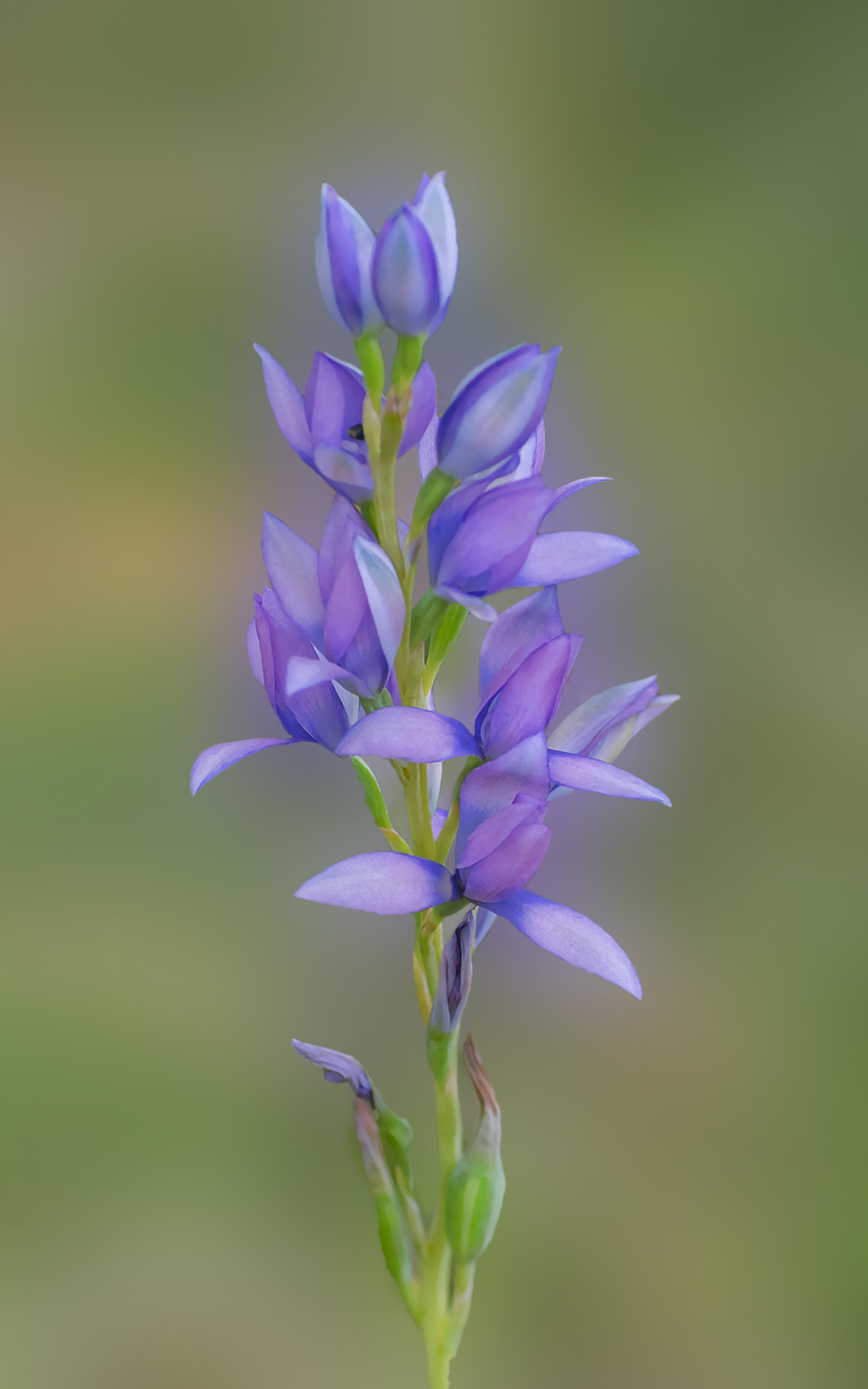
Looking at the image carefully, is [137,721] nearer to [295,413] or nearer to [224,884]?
[224,884]

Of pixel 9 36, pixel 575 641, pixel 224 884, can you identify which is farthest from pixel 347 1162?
pixel 9 36

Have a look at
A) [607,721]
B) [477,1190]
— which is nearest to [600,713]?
[607,721]

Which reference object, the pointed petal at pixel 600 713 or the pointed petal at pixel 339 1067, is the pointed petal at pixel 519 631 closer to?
the pointed petal at pixel 600 713

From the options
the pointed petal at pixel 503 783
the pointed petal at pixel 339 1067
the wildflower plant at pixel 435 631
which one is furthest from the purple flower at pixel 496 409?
the pointed petal at pixel 339 1067

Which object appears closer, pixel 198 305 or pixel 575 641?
pixel 575 641

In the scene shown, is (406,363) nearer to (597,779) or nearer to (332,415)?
(332,415)

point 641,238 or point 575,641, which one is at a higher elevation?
point 641,238
